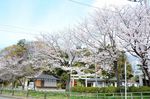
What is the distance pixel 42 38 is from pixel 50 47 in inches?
90.7

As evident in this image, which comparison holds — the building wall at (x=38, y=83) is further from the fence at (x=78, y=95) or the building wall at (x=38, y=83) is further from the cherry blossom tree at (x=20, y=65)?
the fence at (x=78, y=95)

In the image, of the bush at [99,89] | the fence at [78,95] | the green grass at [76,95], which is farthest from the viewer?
the bush at [99,89]

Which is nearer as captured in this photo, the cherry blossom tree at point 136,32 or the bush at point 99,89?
the cherry blossom tree at point 136,32

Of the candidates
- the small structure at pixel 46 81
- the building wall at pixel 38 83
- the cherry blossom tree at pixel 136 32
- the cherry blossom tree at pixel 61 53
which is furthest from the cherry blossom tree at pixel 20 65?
the cherry blossom tree at pixel 136 32

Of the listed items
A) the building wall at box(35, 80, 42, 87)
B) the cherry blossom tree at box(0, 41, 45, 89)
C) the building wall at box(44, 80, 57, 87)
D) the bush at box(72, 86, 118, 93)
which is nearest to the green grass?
the bush at box(72, 86, 118, 93)

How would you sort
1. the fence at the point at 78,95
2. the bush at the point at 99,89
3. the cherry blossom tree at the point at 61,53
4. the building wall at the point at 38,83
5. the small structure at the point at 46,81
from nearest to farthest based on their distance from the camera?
the fence at the point at 78,95 → the bush at the point at 99,89 → the cherry blossom tree at the point at 61,53 → the small structure at the point at 46,81 → the building wall at the point at 38,83

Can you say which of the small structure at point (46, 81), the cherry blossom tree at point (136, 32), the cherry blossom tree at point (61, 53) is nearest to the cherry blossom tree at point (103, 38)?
the cherry blossom tree at point (136, 32)

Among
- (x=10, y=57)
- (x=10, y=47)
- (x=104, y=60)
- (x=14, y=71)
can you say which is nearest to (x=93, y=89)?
(x=104, y=60)

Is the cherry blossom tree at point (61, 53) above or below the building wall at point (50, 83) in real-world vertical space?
above

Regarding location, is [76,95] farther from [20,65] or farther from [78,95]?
[20,65]

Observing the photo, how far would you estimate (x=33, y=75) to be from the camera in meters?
42.3

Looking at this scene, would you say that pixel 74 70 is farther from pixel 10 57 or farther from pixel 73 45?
pixel 10 57

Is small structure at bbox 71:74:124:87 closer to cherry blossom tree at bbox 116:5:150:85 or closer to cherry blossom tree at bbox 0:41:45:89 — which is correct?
cherry blossom tree at bbox 0:41:45:89

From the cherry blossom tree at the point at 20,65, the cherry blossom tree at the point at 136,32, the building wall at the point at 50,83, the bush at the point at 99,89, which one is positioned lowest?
the building wall at the point at 50,83
